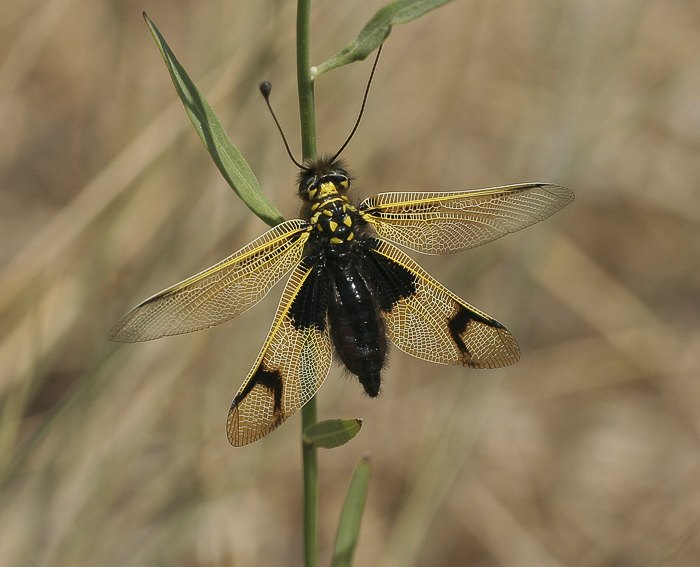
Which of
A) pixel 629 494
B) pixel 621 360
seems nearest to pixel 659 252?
pixel 621 360

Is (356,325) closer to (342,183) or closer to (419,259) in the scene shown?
(342,183)

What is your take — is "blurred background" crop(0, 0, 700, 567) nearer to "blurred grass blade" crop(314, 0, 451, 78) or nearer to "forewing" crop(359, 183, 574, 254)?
"forewing" crop(359, 183, 574, 254)

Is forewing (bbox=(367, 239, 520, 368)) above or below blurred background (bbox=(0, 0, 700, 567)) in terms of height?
below

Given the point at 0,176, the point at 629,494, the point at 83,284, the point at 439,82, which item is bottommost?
the point at 629,494

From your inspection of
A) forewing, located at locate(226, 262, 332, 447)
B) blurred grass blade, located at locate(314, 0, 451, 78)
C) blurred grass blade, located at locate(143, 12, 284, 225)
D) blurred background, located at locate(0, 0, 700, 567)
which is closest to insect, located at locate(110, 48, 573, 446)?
forewing, located at locate(226, 262, 332, 447)

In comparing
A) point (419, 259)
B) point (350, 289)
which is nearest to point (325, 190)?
point (350, 289)

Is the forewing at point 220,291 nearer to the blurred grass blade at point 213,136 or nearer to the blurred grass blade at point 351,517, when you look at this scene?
the blurred grass blade at point 213,136

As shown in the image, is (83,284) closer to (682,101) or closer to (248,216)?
(248,216)
